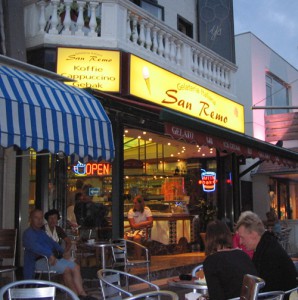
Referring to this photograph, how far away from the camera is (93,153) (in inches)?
226

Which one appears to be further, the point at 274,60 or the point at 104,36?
the point at 274,60

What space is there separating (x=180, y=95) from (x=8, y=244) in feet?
17.8

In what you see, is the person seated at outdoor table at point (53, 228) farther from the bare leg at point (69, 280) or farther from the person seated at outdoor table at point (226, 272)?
the person seated at outdoor table at point (226, 272)

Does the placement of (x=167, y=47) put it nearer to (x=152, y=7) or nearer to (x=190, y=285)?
(x=152, y=7)

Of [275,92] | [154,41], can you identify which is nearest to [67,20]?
[154,41]

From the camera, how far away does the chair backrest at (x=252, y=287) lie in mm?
3178

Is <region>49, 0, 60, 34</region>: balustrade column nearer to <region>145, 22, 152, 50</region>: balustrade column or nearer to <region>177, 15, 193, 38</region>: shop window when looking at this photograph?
<region>145, 22, 152, 50</region>: balustrade column

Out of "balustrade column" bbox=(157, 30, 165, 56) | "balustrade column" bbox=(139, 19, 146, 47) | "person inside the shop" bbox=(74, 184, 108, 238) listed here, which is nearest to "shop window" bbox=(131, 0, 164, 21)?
"balustrade column" bbox=(157, 30, 165, 56)

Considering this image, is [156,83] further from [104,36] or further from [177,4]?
[177,4]

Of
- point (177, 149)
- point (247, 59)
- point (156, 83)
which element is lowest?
point (177, 149)

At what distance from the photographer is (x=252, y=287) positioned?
322cm

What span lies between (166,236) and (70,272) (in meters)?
6.36

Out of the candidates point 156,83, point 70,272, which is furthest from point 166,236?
point 70,272

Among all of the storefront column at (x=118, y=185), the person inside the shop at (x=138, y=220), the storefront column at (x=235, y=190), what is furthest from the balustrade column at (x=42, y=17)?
the storefront column at (x=235, y=190)
